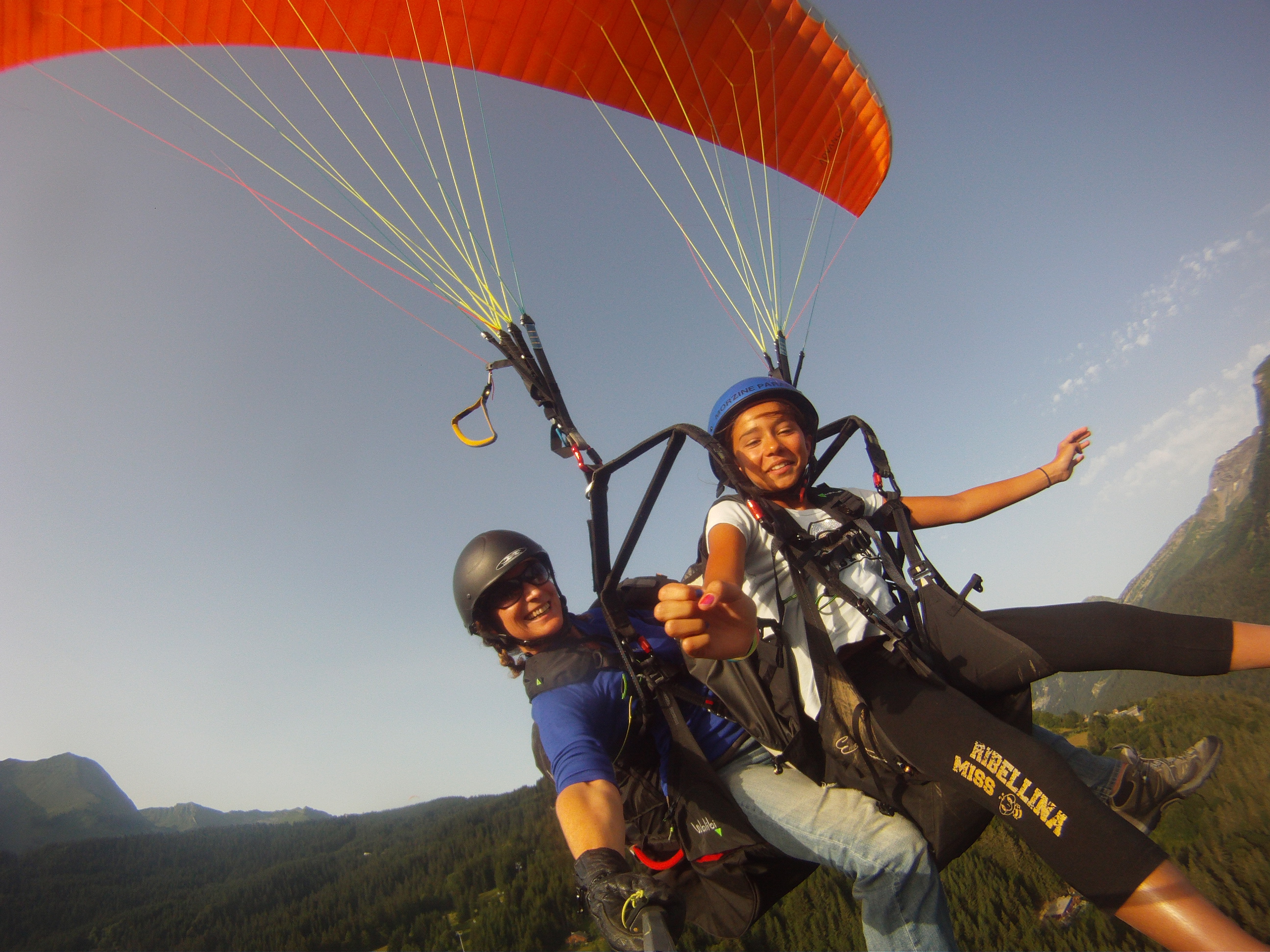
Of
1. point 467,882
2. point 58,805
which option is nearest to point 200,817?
point 58,805

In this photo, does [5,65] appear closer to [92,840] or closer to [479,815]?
[479,815]

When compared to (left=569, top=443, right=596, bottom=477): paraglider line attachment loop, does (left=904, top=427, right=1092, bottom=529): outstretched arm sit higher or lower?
lower

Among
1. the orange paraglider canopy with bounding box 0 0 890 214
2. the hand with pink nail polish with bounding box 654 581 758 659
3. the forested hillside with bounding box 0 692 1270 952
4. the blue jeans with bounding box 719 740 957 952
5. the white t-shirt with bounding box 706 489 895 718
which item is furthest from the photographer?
the forested hillside with bounding box 0 692 1270 952

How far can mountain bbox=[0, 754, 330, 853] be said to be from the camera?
4053cm

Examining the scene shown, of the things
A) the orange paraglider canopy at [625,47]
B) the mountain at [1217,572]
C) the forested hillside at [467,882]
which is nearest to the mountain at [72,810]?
the forested hillside at [467,882]

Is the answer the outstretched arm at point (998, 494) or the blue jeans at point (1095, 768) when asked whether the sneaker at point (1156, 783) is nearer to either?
the blue jeans at point (1095, 768)

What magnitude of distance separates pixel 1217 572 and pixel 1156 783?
68.7 meters

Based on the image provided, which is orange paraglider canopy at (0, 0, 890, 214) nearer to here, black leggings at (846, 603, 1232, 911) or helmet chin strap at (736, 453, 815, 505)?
helmet chin strap at (736, 453, 815, 505)

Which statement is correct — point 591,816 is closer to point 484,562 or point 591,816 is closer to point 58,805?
point 484,562

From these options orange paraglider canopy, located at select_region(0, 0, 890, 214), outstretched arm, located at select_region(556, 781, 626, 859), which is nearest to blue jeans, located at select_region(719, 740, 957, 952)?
outstretched arm, located at select_region(556, 781, 626, 859)

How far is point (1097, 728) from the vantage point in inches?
399

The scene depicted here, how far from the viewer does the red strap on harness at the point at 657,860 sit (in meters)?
2.22

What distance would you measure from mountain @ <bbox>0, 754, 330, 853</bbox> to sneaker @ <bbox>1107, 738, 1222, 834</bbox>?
144ft

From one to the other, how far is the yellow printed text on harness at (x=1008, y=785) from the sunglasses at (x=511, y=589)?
1.83 meters
